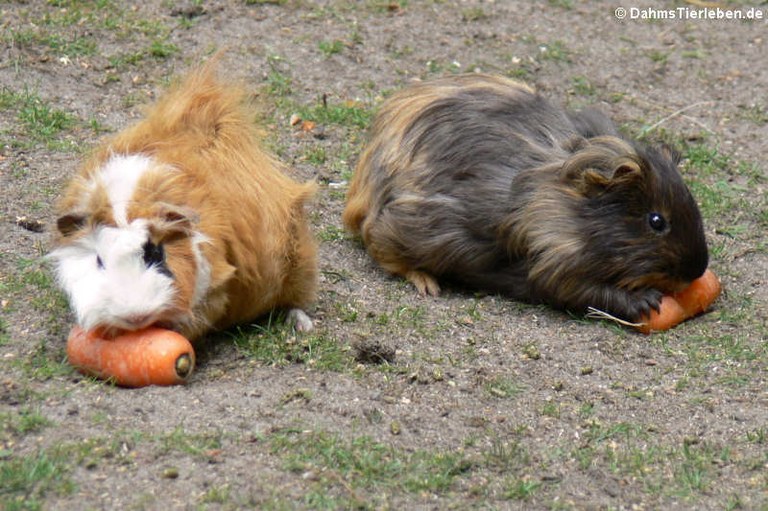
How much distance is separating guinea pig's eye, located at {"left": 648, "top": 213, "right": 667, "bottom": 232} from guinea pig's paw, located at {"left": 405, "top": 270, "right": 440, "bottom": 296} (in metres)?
0.90

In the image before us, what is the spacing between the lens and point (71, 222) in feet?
11.6

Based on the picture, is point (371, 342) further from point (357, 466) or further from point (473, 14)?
point (473, 14)

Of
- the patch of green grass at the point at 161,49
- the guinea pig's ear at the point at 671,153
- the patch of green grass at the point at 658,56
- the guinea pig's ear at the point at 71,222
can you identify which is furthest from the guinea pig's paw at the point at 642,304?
the patch of green grass at the point at 161,49

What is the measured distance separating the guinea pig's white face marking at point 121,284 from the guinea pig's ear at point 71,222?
0.12 meters

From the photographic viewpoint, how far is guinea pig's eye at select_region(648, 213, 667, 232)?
4.45m

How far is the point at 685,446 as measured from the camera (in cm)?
350

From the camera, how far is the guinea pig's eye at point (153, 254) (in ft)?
11.1

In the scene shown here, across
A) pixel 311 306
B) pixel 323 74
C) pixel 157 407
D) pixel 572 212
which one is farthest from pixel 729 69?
pixel 157 407

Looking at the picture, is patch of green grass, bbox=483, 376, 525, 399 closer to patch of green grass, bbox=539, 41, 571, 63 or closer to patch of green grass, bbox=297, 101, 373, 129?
patch of green grass, bbox=297, 101, 373, 129

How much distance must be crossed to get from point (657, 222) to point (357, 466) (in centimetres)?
181

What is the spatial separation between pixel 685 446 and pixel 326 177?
2.50 meters

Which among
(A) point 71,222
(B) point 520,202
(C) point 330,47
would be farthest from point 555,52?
(A) point 71,222

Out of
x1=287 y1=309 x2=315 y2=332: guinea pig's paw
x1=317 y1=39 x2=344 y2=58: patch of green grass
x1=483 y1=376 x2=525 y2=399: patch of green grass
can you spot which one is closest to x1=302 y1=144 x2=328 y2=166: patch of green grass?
x1=317 y1=39 x2=344 y2=58: patch of green grass

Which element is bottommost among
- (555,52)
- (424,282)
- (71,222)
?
(424,282)
